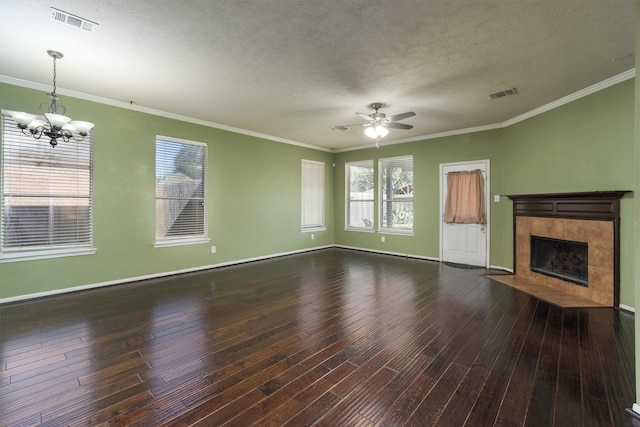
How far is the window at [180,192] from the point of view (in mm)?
4953

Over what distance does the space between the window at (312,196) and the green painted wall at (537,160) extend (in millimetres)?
912

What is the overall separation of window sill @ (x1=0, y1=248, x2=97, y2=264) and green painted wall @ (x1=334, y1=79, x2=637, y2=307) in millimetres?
5670

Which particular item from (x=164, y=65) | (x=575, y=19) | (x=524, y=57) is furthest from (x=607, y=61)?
(x=164, y=65)

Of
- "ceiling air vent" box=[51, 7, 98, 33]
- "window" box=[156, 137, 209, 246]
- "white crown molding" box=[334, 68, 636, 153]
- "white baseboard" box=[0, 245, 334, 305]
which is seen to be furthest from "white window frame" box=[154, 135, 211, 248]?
"white crown molding" box=[334, 68, 636, 153]

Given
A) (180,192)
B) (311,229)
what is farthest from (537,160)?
(180,192)

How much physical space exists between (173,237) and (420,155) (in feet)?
17.6

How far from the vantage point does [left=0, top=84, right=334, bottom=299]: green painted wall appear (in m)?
3.97

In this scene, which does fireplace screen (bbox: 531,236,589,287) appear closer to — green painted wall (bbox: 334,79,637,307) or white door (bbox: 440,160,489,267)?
green painted wall (bbox: 334,79,637,307)

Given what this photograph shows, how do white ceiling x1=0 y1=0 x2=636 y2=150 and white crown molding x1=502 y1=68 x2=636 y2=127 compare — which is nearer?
white ceiling x1=0 y1=0 x2=636 y2=150

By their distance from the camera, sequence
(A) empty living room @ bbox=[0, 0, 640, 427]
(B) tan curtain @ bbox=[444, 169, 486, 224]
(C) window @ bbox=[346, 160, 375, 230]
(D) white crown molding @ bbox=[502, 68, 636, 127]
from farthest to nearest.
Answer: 1. (C) window @ bbox=[346, 160, 375, 230]
2. (B) tan curtain @ bbox=[444, 169, 486, 224]
3. (D) white crown molding @ bbox=[502, 68, 636, 127]
4. (A) empty living room @ bbox=[0, 0, 640, 427]

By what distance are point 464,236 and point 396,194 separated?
1818 mm

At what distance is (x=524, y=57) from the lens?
305 cm

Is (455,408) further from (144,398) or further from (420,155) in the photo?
(420,155)

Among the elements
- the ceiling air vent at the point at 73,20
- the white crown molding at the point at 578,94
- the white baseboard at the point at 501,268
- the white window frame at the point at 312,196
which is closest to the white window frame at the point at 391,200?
the white window frame at the point at 312,196
